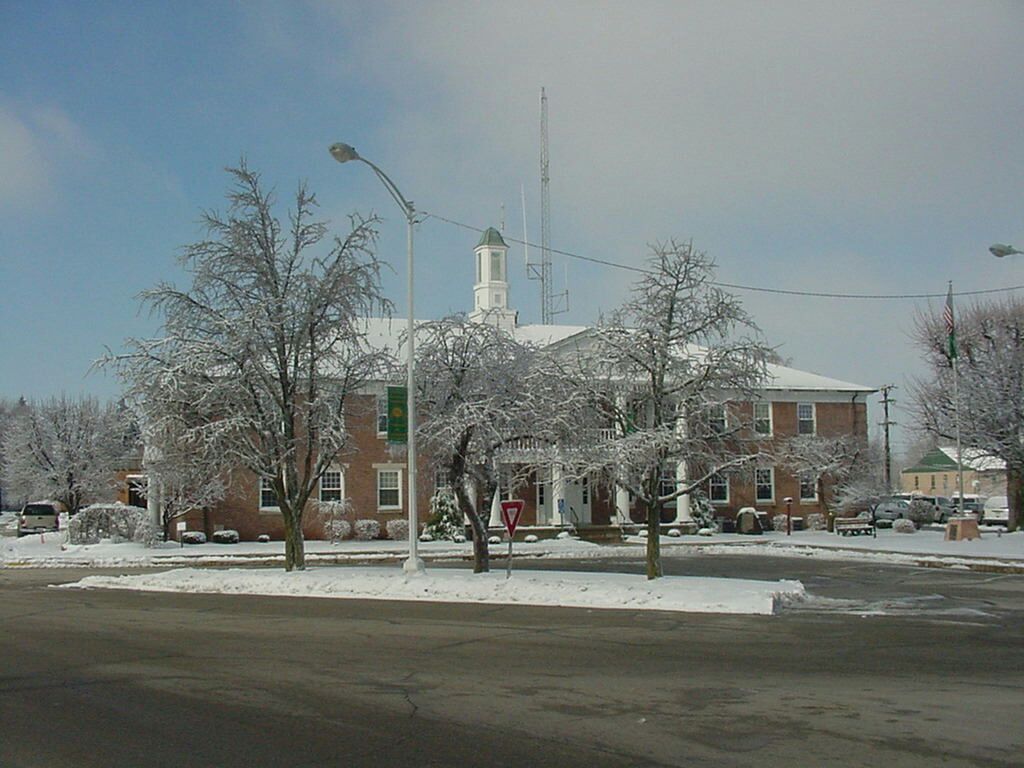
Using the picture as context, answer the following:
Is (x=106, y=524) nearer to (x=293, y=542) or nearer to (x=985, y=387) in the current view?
(x=293, y=542)

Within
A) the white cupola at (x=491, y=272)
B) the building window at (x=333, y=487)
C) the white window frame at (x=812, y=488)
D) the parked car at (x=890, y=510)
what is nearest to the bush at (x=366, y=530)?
the building window at (x=333, y=487)

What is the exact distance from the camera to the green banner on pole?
22969 millimetres

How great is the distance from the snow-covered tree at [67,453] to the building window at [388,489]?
22.4 metres

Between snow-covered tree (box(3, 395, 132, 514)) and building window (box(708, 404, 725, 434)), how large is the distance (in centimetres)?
4756

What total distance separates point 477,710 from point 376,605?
1031 centimetres

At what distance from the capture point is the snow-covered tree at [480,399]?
2355cm

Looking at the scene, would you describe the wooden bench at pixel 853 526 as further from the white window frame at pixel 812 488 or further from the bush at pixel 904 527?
the white window frame at pixel 812 488

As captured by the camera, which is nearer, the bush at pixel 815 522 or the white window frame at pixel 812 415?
the bush at pixel 815 522

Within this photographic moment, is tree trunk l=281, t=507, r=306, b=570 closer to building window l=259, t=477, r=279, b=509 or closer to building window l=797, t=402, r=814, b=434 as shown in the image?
building window l=259, t=477, r=279, b=509

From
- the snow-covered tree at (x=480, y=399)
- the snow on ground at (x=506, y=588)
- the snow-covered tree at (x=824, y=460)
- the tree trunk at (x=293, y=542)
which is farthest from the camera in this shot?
the snow-covered tree at (x=824, y=460)

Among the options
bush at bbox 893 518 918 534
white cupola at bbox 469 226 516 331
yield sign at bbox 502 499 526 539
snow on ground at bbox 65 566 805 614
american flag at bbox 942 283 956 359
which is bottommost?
bush at bbox 893 518 918 534

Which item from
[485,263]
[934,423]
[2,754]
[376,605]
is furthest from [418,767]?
[485,263]

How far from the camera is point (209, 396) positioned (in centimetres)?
2284

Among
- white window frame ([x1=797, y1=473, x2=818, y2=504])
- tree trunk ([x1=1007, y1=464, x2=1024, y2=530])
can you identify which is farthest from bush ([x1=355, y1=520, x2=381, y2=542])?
tree trunk ([x1=1007, y1=464, x2=1024, y2=530])
